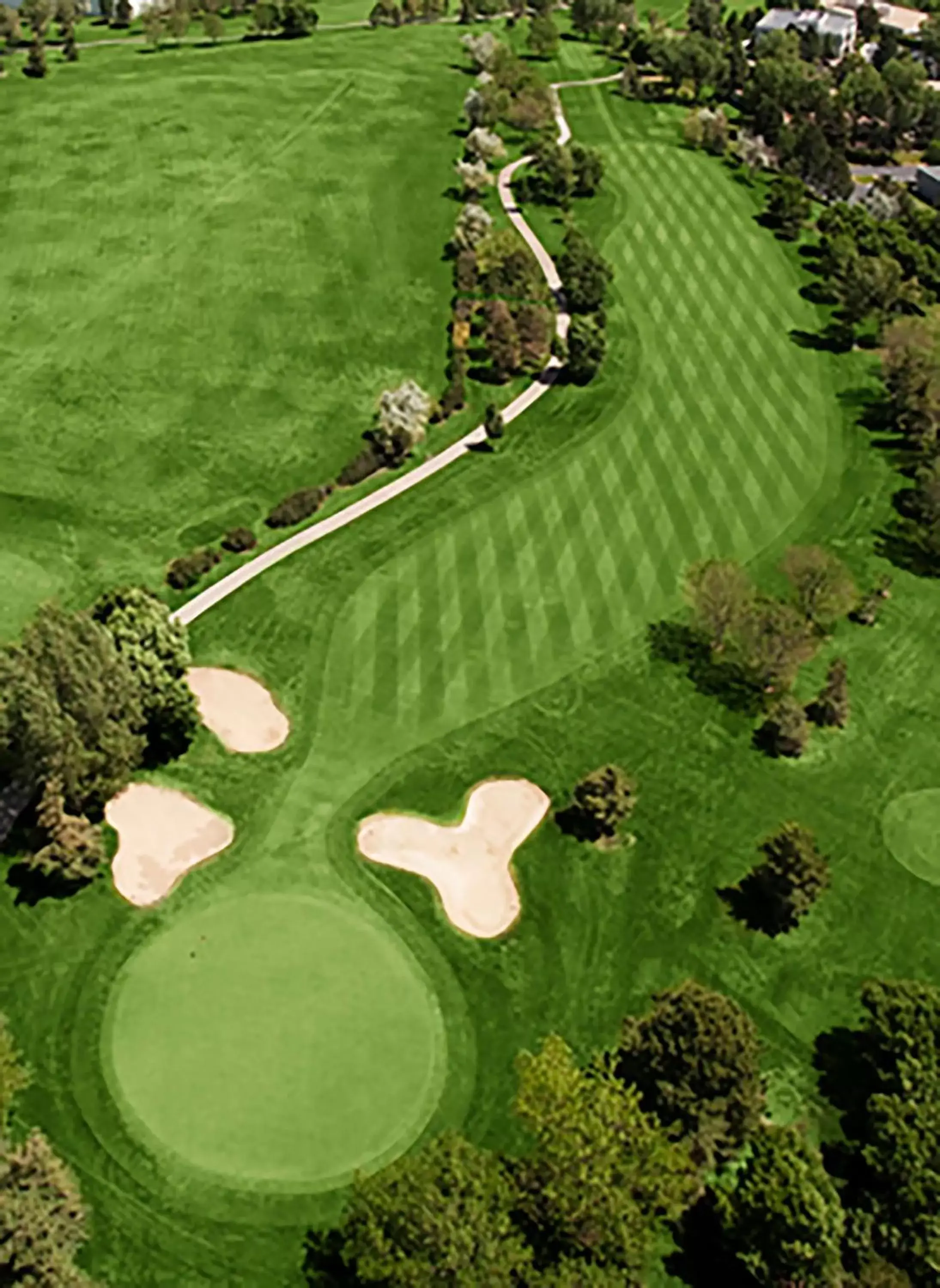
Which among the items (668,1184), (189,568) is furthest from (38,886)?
(668,1184)

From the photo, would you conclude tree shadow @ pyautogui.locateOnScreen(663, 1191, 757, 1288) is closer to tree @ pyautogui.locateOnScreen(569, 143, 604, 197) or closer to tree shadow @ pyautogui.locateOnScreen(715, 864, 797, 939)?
tree shadow @ pyautogui.locateOnScreen(715, 864, 797, 939)

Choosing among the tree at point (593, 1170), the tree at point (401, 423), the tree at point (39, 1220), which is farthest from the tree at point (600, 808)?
the tree at point (401, 423)

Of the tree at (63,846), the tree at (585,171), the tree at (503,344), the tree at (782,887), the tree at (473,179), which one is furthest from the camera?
the tree at (585,171)

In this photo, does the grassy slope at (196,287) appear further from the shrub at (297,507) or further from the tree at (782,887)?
the tree at (782,887)

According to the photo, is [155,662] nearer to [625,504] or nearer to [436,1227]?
[436,1227]

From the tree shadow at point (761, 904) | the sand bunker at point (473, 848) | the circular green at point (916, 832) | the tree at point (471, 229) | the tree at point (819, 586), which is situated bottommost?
the circular green at point (916, 832)

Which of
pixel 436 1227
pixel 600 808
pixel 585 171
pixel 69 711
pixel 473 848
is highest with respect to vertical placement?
pixel 69 711
